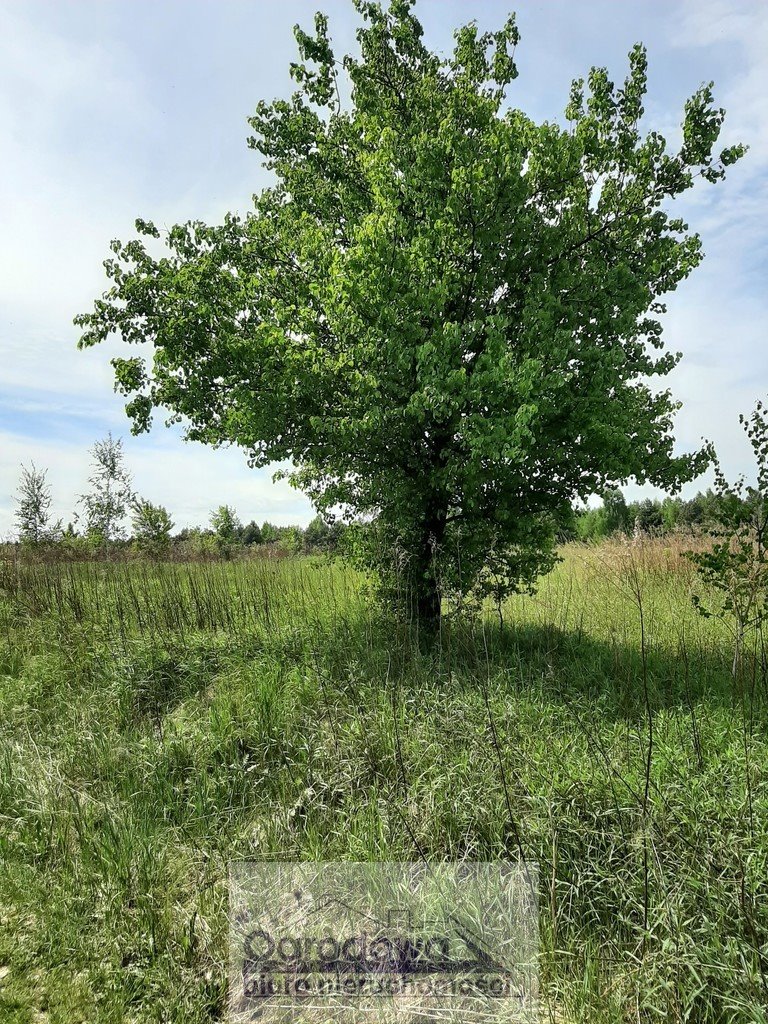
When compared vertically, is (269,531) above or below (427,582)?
above

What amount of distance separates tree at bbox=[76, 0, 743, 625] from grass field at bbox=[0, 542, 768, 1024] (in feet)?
5.13

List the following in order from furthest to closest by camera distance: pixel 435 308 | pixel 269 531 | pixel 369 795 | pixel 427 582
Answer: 1. pixel 269 531
2. pixel 427 582
3. pixel 435 308
4. pixel 369 795

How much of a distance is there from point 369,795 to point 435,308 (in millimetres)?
4485

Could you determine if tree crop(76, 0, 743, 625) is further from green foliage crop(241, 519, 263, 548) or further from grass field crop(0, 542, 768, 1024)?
green foliage crop(241, 519, 263, 548)

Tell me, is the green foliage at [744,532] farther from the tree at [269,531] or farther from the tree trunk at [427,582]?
the tree at [269,531]

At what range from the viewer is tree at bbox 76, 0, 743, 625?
561cm

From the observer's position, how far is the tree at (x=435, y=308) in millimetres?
5605

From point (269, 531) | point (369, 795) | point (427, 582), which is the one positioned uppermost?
point (269, 531)

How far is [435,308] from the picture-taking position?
5.67 meters

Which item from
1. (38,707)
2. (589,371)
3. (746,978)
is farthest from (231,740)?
(589,371)

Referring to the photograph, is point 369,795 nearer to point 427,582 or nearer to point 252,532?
point 427,582

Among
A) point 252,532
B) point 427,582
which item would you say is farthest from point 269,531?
point 427,582

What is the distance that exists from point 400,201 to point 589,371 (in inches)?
108

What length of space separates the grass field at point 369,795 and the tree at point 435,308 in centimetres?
156
